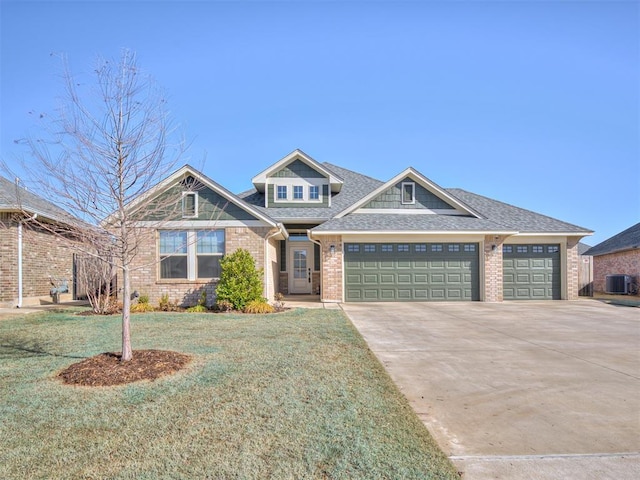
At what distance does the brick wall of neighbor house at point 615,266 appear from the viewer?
63.2ft

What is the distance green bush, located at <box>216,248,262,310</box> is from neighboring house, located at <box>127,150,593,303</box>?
3.14 ft

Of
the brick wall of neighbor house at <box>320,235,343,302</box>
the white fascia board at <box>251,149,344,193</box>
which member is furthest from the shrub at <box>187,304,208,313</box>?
the white fascia board at <box>251,149,344,193</box>

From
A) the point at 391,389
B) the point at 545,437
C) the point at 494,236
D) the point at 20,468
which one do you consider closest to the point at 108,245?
the point at 20,468

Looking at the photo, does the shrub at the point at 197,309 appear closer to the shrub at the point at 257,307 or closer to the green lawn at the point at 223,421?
the shrub at the point at 257,307

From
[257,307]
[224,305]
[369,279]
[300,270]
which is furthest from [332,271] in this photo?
[224,305]

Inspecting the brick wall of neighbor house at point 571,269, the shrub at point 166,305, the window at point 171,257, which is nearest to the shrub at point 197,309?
the shrub at point 166,305

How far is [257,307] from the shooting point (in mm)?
12172

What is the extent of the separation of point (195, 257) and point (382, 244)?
7164 millimetres

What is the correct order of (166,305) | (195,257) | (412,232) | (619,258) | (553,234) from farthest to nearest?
(619,258) < (553,234) < (412,232) < (195,257) < (166,305)

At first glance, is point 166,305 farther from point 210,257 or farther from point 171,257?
point 210,257

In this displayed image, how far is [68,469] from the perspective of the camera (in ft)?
9.94

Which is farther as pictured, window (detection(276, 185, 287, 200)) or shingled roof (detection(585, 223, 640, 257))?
shingled roof (detection(585, 223, 640, 257))

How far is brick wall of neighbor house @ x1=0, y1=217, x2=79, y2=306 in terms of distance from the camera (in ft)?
42.4

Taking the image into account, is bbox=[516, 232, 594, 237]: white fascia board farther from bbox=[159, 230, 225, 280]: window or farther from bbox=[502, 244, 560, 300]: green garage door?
bbox=[159, 230, 225, 280]: window
